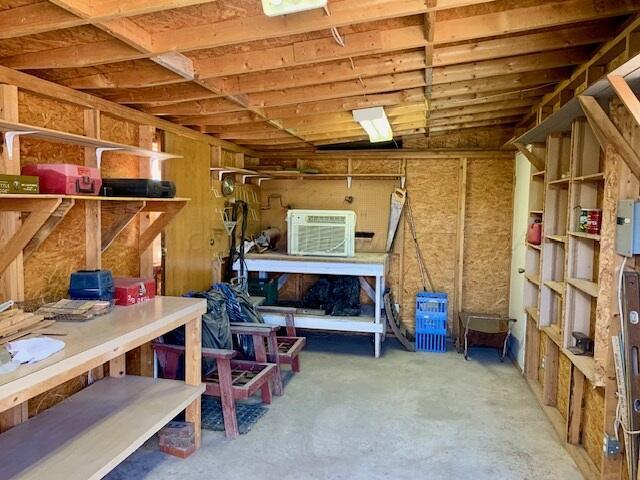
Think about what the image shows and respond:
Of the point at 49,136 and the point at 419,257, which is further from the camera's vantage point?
the point at 419,257

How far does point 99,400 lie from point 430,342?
137 inches

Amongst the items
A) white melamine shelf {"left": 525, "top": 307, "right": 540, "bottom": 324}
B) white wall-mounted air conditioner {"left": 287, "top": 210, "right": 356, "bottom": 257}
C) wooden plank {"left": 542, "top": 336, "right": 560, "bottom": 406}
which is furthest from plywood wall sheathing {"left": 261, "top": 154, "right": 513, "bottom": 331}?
wooden plank {"left": 542, "top": 336, "right": 560, "bottom": 406}

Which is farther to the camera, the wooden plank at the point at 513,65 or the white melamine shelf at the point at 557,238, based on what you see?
the white melamine shelf at the point at 557,238

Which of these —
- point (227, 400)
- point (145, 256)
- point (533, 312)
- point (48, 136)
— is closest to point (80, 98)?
point (48, 136)

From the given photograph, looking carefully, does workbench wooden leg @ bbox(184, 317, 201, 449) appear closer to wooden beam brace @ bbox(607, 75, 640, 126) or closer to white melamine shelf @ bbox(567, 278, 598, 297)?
white melamine shelf @ bbox(567, 278, 598, 297)

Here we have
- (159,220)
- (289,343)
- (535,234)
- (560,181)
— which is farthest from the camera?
(289,343)

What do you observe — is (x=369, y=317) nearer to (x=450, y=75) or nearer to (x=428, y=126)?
(x=428, y=126)

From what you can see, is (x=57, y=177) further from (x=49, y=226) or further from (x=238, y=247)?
(x=238, y=247)

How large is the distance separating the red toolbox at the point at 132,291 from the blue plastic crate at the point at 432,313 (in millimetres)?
3095

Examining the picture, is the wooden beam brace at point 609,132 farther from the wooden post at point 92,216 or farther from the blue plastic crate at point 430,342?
the blue plastic crate at point 430,342

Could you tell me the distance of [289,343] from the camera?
4387mm

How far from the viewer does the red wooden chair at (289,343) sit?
155 inches

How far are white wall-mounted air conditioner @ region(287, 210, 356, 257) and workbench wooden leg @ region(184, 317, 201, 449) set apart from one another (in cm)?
217

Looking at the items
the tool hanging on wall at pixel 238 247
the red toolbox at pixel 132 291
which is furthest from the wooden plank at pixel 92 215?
the tool hanging on wall at pixel 238 247
